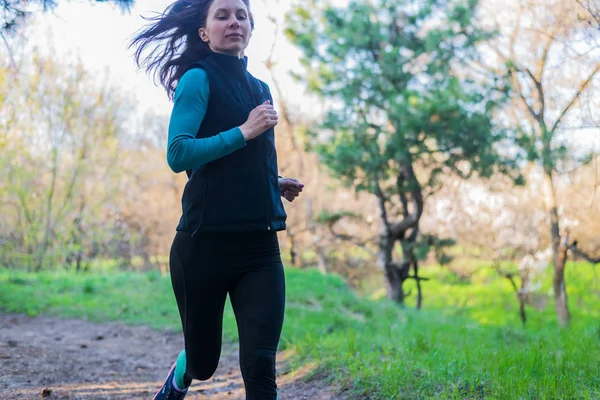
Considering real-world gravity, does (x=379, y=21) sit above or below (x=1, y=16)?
above

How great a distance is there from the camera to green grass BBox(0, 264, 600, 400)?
311cm

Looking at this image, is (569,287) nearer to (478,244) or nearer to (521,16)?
(478,244)

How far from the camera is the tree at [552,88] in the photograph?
15.7ft

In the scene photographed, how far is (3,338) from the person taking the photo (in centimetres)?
530

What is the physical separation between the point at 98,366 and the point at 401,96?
27.8 ft

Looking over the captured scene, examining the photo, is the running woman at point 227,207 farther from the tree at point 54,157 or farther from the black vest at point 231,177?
the tree at point 54,157

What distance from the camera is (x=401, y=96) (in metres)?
11.4

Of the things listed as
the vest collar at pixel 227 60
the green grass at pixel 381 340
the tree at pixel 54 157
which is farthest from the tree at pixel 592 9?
the tree at pixel 54 157

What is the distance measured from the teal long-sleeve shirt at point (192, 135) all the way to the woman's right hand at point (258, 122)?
0.03 meters

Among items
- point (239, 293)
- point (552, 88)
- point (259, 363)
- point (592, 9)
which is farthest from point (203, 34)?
point (552, 88)

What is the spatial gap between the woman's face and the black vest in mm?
48

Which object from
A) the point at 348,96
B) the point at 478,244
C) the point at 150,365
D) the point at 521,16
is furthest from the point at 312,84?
the point at 150,365

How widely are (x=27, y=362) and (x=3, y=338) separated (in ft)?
3.73

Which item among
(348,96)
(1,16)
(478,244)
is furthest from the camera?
(478,244)
